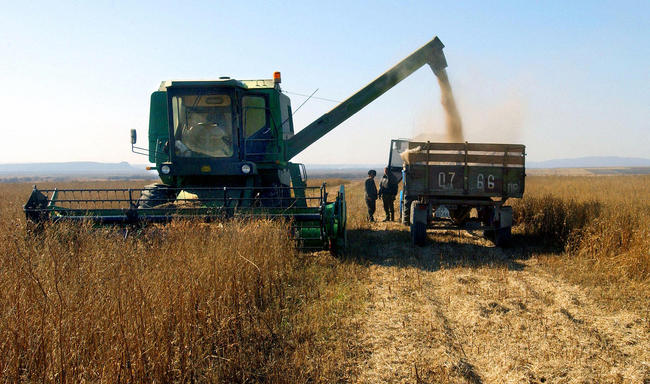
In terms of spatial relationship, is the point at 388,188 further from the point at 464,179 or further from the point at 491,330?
the point at 491,330

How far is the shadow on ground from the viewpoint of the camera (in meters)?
7.65

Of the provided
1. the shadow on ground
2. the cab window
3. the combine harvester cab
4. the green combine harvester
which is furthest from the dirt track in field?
the cab window

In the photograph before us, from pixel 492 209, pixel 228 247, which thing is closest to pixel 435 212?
pixel 492 209

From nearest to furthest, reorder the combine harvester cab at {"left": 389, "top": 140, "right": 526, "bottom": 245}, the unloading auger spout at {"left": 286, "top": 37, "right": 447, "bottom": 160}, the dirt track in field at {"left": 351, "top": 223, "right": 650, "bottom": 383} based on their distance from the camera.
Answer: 1. the dirt track in field at {"left": 351, "top": 223, "right": 650, "bottom": 383}
2. the combine harvester cab at {"left": 389, "top": 140, "right": 526, "bottom": 245}
3. the unloading auger spout at {"left": 286, "top": 37, "right": 447, "bottom": 160}

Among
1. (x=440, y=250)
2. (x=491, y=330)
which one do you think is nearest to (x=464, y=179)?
(x=440, y=250)

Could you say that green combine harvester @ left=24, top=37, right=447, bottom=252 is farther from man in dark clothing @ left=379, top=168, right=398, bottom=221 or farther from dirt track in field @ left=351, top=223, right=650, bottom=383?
man in dark clothing @ left=379, top=168, right=398, bottom=221

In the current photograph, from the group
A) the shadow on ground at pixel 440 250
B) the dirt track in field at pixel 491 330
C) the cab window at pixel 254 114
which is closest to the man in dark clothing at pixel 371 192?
the shadow on ground at pixel 440 250

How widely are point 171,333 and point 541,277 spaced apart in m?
5.41

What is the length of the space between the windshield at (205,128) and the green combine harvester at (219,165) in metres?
0.02

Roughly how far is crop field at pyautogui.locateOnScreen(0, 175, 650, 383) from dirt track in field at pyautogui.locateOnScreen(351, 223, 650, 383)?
20 millimetres

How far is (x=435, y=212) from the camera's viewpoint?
9102mm

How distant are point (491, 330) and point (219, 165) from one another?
218 inches

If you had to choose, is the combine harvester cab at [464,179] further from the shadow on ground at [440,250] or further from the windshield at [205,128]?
the windshield at [205,128]

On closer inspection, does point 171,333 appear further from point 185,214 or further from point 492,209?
point 492,209
